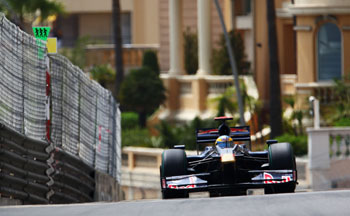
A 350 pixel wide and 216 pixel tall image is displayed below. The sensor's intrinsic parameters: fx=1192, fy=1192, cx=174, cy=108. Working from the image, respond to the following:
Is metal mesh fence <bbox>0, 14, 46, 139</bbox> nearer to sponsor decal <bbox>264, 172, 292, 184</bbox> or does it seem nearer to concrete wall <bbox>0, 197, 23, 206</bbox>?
concrete wall <bbox>0, 197, 23, 206</bbox>

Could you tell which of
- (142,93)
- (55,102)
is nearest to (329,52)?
(142,93)

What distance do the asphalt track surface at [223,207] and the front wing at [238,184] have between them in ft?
3.82

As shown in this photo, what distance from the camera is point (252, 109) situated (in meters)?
41.7

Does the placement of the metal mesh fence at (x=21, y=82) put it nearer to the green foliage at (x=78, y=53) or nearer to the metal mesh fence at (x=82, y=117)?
the metal mesh fence at (x=82, y=117)

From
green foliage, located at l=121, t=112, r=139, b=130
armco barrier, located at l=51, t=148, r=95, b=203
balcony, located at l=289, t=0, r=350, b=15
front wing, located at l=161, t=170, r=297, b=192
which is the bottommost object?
green foliage, located at l=121, t=112, r=139, b=130

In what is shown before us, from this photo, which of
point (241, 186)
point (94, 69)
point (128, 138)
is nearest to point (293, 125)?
point (128, 138)

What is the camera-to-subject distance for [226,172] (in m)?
16.5

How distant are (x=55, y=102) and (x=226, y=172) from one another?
4.61 meters

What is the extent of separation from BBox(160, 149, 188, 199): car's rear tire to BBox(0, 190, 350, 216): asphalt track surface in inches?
51.9

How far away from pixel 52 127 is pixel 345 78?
61.3 ft

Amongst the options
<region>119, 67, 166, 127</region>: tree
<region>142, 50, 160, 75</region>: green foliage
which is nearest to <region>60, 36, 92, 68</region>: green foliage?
<region>142, 50, 160, 75</region>: green foliage

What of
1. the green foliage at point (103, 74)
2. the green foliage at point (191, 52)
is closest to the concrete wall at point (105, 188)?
the green foliage at point (191, 52)

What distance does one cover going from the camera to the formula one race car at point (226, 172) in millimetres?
16500

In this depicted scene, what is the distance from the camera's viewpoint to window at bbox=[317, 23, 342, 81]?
124ft
